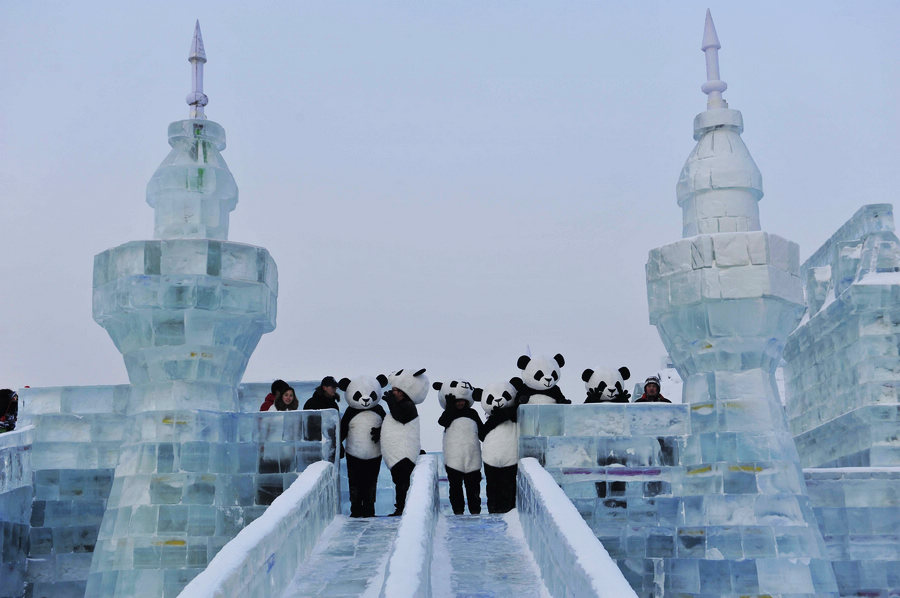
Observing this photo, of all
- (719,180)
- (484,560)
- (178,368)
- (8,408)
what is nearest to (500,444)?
(484,560)

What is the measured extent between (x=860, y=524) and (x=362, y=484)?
474 cm

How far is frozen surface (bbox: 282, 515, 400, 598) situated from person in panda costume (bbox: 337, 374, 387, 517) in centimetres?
88

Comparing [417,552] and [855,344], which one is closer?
[417,552]

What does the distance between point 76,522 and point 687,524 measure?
5.86 m

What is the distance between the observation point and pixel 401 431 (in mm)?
9875

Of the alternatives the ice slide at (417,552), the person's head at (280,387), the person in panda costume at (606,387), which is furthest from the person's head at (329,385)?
the person in panda costume at (606,387)

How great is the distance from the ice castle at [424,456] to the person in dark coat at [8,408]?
3.40ft

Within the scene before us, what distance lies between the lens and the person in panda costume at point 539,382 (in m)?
10.2

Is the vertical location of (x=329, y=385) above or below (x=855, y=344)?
below

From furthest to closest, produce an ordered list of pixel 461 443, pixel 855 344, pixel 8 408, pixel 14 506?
pixel 855 344 < pixel 8 408 < pixel 14 506 < pixel 461 443

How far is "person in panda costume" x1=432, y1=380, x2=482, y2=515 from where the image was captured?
9.99m

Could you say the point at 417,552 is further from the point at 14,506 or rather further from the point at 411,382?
the point at 14,506

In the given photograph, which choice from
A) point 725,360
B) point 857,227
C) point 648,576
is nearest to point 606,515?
point 648,576

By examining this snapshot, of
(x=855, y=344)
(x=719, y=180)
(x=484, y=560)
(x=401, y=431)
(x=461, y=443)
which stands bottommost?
(x=484, y=560)
